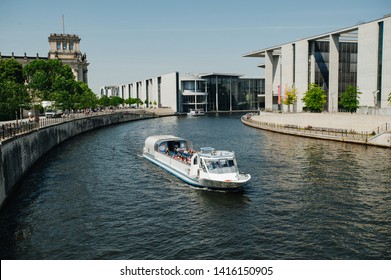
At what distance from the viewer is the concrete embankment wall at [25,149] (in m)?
37.1

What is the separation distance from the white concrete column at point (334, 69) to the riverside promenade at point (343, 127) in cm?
1493

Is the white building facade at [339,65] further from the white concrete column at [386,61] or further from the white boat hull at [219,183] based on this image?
the white boat hull at [219,183]

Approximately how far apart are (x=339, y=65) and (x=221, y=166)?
9162cm

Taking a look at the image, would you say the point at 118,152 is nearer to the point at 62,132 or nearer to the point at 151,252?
the point at 62,132

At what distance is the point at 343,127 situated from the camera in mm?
85438

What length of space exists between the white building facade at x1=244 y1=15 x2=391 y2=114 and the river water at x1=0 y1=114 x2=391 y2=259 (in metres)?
42.8

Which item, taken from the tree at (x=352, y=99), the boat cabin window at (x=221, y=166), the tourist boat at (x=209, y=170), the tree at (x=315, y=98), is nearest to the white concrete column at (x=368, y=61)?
the tree at (x=352, y=99)

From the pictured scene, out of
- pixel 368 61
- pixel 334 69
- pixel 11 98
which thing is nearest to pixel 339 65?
pixel 334 69

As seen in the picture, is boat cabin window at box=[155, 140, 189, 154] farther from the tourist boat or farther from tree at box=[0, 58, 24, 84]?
tree at box=[0, 58, 24, 84]

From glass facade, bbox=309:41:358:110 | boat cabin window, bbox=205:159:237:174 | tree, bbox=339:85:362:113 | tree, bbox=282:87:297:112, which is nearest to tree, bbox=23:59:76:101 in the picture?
tree, bbox=282:87:297:112

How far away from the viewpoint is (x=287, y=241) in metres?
26.8

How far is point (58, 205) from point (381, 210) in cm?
2744

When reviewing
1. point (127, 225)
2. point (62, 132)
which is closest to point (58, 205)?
point (127, 225)

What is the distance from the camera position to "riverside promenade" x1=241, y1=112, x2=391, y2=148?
229 ft
